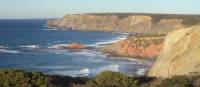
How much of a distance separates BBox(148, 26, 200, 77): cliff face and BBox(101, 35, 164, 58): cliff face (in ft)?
127

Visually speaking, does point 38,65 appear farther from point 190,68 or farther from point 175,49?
point 190,68

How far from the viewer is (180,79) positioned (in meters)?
18.7

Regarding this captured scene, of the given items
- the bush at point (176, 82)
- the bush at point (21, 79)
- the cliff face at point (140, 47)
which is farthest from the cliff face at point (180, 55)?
the cliff face at point (140, 47)

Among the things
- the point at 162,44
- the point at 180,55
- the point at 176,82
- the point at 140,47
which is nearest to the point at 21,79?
the point at 176,82

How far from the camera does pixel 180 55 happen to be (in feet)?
147

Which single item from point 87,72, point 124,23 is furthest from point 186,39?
point 124,23

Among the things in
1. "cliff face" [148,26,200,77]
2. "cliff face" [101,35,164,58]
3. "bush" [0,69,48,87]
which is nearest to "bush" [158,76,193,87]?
"bush" [0,69,48,87]

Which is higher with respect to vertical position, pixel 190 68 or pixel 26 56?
pixel 190 68

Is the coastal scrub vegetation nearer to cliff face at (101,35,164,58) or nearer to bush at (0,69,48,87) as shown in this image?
bush at (0,69,48,87)

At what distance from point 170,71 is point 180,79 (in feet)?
78.9

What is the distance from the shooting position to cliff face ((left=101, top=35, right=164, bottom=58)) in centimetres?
9025

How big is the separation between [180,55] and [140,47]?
155ft

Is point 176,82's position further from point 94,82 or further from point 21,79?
point 21,79

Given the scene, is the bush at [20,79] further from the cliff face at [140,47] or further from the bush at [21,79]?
the cliff face at [140,47]
